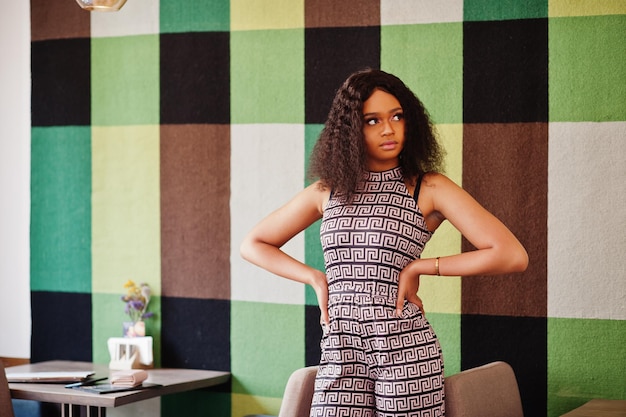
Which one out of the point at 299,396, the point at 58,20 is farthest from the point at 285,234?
the point at 58,20

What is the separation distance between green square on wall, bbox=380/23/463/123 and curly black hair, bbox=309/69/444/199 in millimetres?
815

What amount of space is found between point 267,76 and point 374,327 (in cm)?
149

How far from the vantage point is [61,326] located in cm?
390

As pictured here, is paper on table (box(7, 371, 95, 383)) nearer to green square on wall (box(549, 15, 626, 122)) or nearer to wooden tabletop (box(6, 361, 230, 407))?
wooden tabletop (box(6, 361, 230, 407))

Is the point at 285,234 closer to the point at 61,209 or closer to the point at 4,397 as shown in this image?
the point at 4,397

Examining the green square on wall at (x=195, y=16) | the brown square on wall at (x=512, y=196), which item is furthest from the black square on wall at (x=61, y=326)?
the brown square on wall at (x=512, y=196)

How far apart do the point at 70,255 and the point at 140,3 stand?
106 cm

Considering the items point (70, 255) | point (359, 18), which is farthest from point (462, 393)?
point (70, 255)

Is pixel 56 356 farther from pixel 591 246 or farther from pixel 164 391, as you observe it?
pixel 591 246

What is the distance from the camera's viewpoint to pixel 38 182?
154 inches

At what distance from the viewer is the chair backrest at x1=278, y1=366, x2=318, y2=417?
273 centimetres

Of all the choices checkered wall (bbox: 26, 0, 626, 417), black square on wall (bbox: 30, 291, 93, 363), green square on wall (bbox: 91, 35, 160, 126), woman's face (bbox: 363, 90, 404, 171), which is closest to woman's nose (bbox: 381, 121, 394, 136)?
woman's face (bbox: 363, 90, 404, 171)

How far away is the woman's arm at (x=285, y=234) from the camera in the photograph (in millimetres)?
2576

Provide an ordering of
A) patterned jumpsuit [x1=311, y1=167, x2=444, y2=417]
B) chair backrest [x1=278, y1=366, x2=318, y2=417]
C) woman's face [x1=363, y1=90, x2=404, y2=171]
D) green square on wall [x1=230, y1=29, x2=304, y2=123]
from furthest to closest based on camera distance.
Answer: green square on wall [x1=230, y1=29, x2=304, y2=123], chair backrest [x1=278, y1=366, x2=318, y2=417], woman's face [x1=363, y1=90, x2=404, y2=171], patterned jumpsuit [x1=311, y1=167, x2=444, y2=417]
